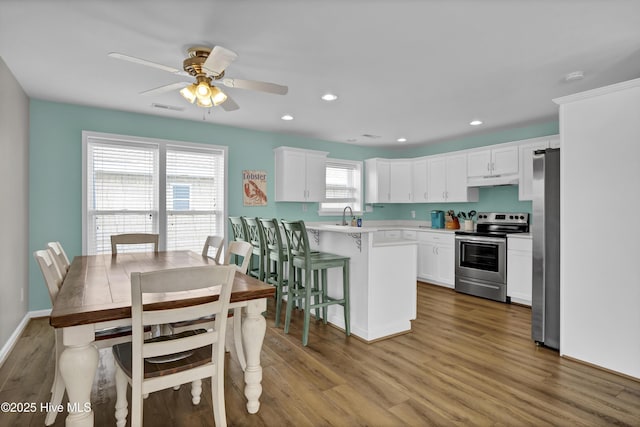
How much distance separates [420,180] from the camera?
6.40 meters

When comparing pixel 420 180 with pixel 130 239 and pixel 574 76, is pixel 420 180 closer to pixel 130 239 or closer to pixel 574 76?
pixel 574 76

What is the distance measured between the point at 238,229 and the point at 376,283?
2.37m

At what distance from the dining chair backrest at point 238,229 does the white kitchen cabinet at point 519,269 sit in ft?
11.6

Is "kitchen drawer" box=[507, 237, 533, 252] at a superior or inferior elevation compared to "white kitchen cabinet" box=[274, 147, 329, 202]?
inferior

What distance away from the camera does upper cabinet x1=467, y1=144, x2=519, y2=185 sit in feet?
16.3

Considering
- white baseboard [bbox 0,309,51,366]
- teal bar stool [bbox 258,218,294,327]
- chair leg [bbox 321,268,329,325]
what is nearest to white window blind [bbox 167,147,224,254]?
teal bar stool [bbox 258,218,294,327]

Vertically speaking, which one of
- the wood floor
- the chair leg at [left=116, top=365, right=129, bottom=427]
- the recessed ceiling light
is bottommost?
the wood floor

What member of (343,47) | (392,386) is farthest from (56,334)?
(343,47)

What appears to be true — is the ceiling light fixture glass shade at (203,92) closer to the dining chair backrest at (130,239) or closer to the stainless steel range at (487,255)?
the dining chair backrest at (130,239)

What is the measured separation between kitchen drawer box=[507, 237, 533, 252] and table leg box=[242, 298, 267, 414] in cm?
389

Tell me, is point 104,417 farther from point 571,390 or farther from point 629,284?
point 629,284

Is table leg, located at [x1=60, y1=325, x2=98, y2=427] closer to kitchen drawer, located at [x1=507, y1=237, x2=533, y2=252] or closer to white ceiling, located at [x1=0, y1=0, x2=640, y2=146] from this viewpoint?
white ceiling, located at [x1=0, y1=0, x2=640, y2=146]

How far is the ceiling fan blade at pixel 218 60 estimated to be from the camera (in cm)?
212

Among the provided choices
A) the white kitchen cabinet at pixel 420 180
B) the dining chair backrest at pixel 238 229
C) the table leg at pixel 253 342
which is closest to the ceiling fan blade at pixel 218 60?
the table leg at pixel 253 342
